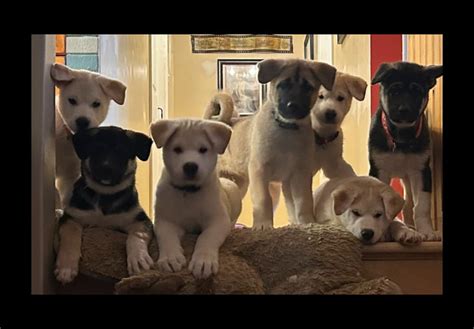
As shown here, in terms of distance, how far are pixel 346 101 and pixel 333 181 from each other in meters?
0.26

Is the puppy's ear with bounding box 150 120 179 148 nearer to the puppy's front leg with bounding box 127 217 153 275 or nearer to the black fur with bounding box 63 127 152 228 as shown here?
the black fur with bounding box 63 127 152 228

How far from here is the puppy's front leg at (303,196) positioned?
1.93 m

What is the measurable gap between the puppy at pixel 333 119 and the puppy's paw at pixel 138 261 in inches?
29.4

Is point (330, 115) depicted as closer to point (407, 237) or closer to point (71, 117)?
point (407, 237)

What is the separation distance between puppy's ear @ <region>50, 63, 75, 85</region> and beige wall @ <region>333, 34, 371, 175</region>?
1.25 metres

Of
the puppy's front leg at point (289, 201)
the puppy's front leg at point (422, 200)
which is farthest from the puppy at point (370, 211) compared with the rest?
the puppy's front leg at point (289, 201)

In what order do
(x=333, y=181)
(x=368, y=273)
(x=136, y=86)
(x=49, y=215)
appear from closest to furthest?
(x=49, y=215) → (x=368, y=273) → (x=333, y=181) → (x=136, y=86)

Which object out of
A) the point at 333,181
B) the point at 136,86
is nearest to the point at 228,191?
the point at 333,181

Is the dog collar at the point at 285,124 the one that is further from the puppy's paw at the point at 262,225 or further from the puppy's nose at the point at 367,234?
the puppy's nose at the point at 367,234

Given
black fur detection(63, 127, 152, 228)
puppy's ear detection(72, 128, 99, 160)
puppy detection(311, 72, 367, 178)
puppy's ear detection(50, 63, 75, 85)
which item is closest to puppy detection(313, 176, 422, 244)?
puppy detection(311, 72, 367, 178)

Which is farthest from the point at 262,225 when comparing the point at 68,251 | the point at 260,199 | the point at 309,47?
the point at 309,47
